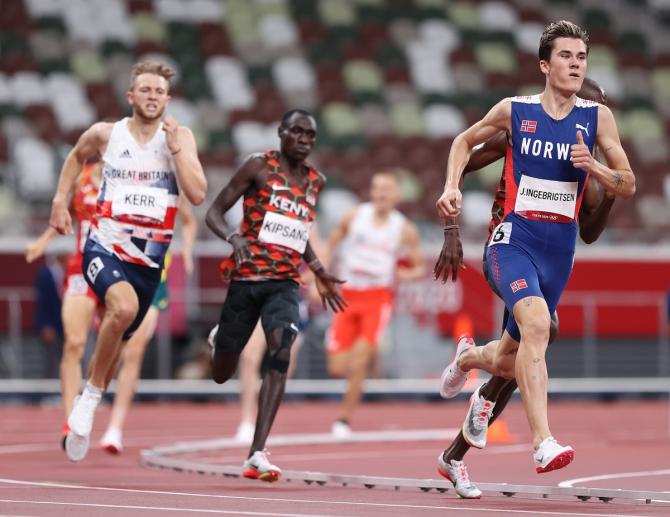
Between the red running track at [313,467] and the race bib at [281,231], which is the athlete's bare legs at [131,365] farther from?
the race bib at [281,231]

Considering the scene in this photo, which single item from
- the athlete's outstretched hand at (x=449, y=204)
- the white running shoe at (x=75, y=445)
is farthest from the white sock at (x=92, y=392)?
the athlete's outstretched hand at (x=449, y=204)

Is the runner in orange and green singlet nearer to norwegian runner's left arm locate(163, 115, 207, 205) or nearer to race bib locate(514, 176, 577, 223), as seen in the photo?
norwegian runner's left arm locate(163, 115, 207, 205)

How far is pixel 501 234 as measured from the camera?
8008 millimetres

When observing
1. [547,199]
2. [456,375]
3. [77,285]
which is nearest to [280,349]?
[456,375]

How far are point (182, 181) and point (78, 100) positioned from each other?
17256 mm

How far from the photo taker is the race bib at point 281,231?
9.56 meters

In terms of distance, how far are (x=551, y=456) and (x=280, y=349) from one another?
2573mm

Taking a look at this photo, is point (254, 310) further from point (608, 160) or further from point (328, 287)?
point (608, 160)

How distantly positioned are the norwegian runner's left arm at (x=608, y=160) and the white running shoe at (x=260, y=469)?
2467 millimetres

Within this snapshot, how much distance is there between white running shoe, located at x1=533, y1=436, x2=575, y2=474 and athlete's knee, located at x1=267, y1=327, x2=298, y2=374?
95.7 inches

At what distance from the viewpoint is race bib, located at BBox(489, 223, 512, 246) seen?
7.98 metres

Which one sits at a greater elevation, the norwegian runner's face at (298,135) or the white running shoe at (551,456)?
the norwegian runner's face at (298,135)

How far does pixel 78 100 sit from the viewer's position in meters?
26.3

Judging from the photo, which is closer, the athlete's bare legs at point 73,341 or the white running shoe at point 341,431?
the athlete's bare legs at point 73,341
